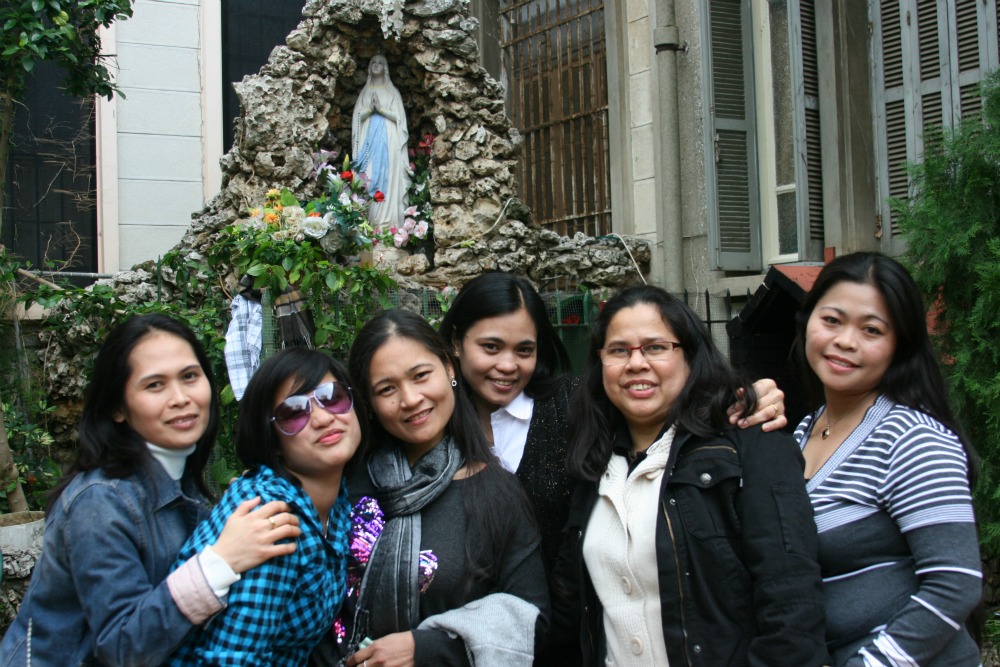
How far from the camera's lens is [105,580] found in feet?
5.79

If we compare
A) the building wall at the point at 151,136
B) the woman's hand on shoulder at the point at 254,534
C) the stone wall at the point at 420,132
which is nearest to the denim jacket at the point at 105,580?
the woman's hand on shoulder at the point at 254,534

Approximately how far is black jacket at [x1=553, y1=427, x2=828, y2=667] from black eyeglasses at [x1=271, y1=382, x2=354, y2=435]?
0.76 m

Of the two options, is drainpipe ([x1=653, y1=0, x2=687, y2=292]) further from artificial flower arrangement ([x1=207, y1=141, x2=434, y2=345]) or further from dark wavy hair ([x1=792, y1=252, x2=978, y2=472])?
dark wavy hair ([x1=792, y1=252, x2=978, y2=472])

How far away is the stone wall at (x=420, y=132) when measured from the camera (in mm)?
6195

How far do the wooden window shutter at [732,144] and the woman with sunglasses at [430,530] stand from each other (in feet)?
16.4

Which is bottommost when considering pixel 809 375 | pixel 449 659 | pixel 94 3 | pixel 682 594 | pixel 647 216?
pixel 449 659

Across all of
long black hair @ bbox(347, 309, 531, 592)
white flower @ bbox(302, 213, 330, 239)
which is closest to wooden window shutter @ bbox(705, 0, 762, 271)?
white flower @ bbox(302, 213, 330, 239)

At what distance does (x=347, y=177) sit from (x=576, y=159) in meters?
3.20

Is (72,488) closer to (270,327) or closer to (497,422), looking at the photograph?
(497,422)

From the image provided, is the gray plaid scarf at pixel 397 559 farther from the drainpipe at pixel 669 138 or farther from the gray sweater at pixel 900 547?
the drainpipe at pixel 669 138

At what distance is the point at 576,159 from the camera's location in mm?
8703

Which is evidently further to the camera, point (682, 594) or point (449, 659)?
point (449, 659)

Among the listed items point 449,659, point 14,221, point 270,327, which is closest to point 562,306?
point 270,327

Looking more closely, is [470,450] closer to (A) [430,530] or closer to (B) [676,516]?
(A) [430,530]
